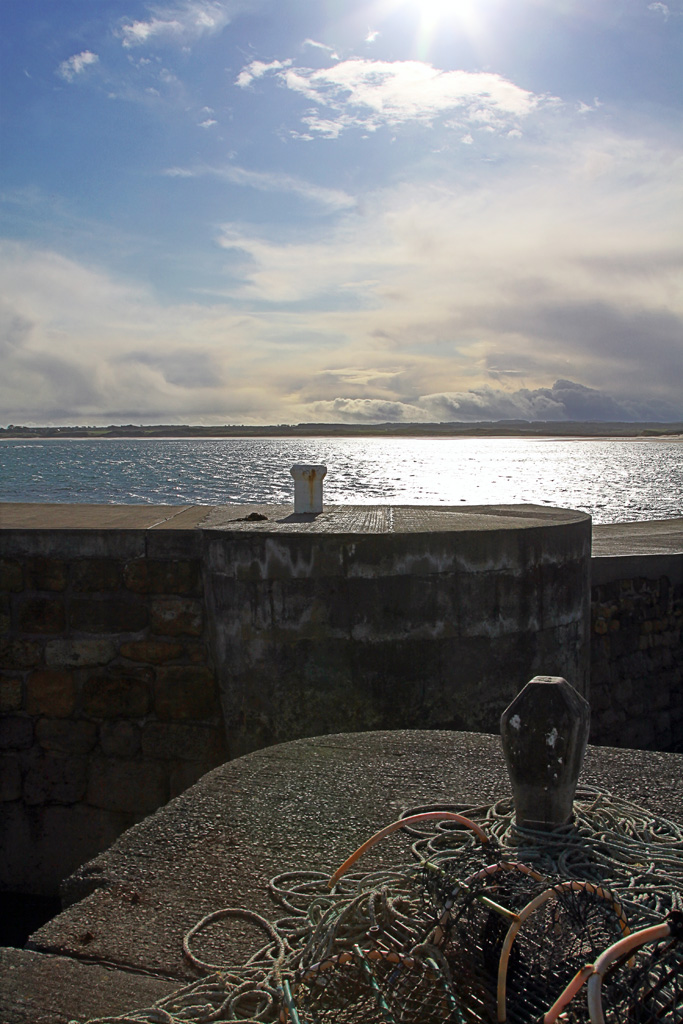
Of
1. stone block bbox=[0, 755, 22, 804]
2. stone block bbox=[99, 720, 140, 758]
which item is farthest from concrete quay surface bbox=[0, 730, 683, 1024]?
stone block bbox=[0, 755, 22, 804]

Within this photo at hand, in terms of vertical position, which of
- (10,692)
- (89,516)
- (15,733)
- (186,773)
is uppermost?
(89,516)

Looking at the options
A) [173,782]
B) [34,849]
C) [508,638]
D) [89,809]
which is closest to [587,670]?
[508,638]

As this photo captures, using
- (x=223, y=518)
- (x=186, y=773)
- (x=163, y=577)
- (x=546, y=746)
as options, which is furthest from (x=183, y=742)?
(x=546, y=746)

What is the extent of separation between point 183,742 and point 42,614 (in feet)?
4.31

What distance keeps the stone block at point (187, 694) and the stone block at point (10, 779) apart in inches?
47.7

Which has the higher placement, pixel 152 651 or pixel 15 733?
pixel 152 651

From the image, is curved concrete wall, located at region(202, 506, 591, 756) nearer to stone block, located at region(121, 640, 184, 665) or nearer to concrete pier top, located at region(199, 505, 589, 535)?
concrete pier top, located at region(199, 505, 589, 535)

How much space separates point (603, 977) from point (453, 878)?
0.46 meters

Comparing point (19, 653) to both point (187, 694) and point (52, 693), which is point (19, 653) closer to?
point (52, 693)

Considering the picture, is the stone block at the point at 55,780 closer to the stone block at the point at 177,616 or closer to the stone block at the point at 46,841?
the stone block at the point at 46,841

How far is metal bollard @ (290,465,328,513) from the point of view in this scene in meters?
6.37

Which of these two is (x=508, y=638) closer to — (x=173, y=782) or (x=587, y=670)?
(x=587, y=670)

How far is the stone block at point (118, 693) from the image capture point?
5.78 metres

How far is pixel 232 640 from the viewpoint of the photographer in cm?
527
